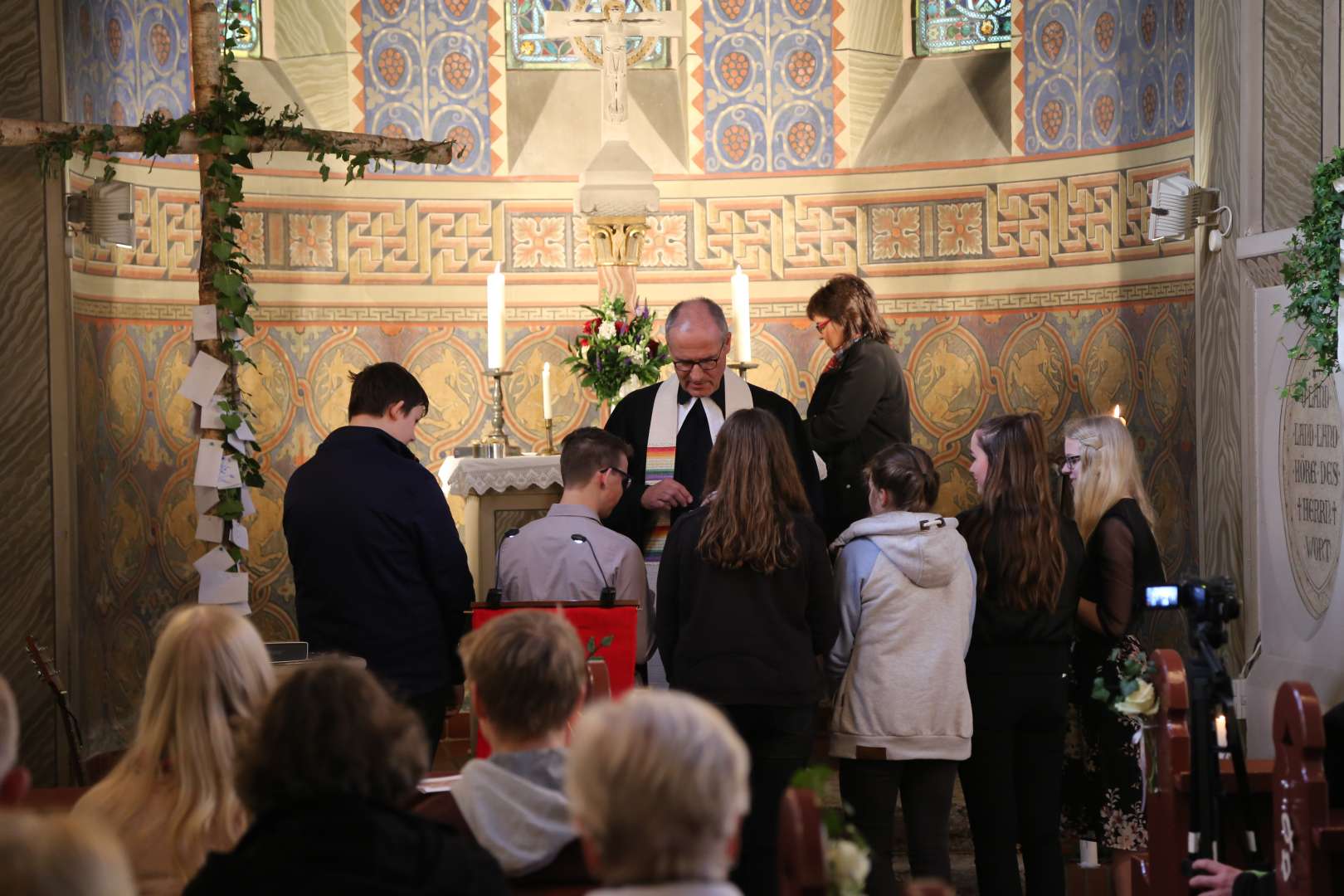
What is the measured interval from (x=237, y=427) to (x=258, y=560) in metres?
2.78

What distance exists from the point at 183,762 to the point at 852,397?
146 inches

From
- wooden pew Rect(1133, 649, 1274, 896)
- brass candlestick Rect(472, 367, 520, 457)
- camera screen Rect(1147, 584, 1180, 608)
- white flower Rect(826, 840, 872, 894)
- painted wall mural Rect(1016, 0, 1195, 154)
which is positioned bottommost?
wooden pew Rect(1133, 649, 1274, 896)

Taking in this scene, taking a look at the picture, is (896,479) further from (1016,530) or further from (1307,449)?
(1307,449)

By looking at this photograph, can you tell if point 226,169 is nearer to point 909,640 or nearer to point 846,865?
point 909,640

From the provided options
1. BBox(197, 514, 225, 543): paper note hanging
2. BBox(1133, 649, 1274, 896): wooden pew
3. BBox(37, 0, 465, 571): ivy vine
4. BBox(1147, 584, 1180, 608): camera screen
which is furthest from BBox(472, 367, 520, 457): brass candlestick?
BBox(1147, 584, 1180, 608): camera screen

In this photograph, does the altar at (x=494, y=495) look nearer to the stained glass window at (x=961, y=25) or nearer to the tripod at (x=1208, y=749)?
the tripod at (x=1208, y=749)

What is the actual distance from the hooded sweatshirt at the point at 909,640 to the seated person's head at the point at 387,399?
135cm

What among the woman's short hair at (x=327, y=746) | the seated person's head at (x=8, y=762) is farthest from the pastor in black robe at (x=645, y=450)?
the seated person's head at (x=8, y=762)

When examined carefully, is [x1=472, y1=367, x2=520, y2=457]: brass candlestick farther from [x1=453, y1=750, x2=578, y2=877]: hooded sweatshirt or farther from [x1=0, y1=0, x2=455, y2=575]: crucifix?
[x1=453, y1=750, x2=578, y2=877]: hooded sweatshirt

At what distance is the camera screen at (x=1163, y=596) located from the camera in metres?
3.39

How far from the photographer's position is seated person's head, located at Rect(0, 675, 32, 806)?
206 cm

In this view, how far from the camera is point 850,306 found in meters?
5.95

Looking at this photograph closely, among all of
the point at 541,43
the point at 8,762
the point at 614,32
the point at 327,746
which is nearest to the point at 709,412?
the point at 327,746

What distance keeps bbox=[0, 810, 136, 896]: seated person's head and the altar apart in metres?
5.06
